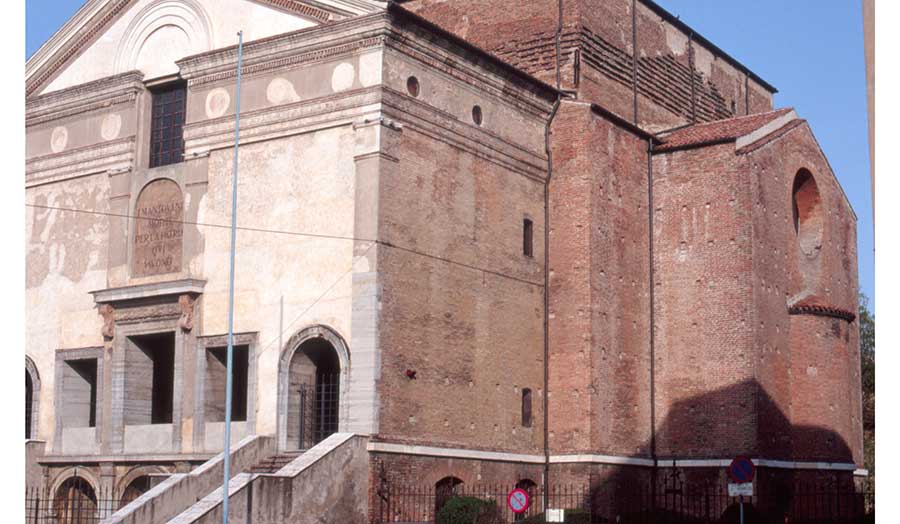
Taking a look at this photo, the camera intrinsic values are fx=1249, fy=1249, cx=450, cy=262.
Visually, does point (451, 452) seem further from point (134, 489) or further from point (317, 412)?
point (134, 489)

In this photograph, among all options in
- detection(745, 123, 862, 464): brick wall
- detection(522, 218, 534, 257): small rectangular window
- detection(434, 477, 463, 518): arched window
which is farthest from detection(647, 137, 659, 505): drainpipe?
detection(434, 477, 463, 518): arched window

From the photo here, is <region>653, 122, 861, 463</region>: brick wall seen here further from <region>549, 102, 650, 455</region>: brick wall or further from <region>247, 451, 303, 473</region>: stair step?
<region>247, 451, 303, 473</region>: stair step

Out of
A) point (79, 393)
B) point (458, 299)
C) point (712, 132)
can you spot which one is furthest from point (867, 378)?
point (79, 393)

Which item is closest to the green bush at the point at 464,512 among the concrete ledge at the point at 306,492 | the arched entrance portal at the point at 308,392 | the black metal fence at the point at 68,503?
the concrete ledge at the point at 306,492

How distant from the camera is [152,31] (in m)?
29.6

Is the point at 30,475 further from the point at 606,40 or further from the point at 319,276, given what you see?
the point at 606,40

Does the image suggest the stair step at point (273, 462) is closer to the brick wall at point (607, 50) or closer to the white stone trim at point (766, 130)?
the brick wall at point (607, 50)

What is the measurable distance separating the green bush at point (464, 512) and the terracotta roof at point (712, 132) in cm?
1138

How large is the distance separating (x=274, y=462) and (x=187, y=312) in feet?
13.8

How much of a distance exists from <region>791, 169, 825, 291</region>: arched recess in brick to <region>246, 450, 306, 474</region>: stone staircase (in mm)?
15814

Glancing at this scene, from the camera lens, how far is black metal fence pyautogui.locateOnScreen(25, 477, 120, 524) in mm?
28039

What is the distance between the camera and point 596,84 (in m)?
33.2

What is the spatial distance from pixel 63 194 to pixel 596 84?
13.9 m
